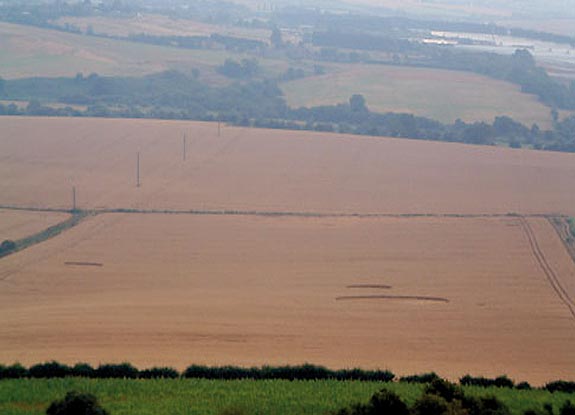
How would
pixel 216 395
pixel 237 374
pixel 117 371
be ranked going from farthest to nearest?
pixel 237 374 → pixel 117 371 → pixel 216 395

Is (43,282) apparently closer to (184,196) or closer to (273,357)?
(273,357)

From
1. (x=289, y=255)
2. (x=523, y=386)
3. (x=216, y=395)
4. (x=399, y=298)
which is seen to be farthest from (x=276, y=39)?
(x=216, y=395)

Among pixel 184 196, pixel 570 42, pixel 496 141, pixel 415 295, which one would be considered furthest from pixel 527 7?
pixel 415 295

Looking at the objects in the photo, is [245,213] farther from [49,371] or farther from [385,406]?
[385,406]

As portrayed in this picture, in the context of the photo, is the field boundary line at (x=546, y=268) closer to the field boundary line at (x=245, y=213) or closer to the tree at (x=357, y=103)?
the field boundary line at (x=245, y=213)

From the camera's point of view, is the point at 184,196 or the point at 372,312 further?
the point at 184,196

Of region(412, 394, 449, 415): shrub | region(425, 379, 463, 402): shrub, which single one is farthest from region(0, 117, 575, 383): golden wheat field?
region(412, 394, 449, 415): shrub
